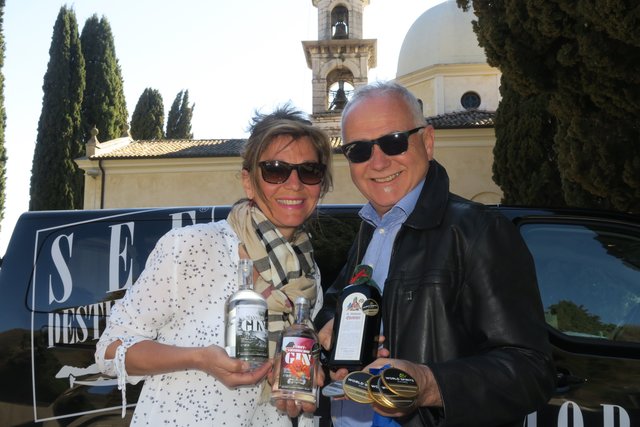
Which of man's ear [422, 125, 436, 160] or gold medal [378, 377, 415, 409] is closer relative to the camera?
A: gold medal [378, 377, 415, 409]

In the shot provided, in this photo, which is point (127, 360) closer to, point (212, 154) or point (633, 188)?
point (633, 188)

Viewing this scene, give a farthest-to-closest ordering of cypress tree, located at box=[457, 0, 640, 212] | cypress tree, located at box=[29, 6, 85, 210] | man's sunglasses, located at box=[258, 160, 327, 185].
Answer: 1. cypress tree, located at box=[29, 6, 85, 210]
2. cypress tree, located at box=[457, 0, 640, 212]
3. man's sunglasses, located at box=[258, 160, 327, 185]

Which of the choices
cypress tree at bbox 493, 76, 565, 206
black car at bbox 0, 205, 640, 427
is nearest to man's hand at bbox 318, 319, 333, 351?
black car at bbox 0, 205, 640, 427

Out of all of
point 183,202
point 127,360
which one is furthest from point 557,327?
point 183,202

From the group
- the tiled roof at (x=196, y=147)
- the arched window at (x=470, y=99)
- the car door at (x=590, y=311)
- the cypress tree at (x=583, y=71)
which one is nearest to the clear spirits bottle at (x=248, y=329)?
the car door at (x=590, y=311)

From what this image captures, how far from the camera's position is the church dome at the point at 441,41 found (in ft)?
109

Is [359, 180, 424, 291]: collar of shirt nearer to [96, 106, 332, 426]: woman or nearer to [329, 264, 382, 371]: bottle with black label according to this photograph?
[329, 264, 382, 371]: bottle with black label

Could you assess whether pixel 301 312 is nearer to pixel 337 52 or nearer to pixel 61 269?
pixel 61 269

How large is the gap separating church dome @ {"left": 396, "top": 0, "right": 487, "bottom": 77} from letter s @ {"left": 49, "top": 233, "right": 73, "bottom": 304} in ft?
102

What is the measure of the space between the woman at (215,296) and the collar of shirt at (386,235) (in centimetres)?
27

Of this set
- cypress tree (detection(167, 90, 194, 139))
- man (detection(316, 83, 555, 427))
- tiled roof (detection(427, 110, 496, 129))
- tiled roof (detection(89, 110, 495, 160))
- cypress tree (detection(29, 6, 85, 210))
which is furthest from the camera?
cypress tree (detection(167, 90, 194, 139))

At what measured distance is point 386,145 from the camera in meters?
2.19

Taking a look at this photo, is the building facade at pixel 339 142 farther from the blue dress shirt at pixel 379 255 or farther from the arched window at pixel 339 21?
the blue dress shirt at pixel 379 255

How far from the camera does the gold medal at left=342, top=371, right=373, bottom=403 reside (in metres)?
1.68
